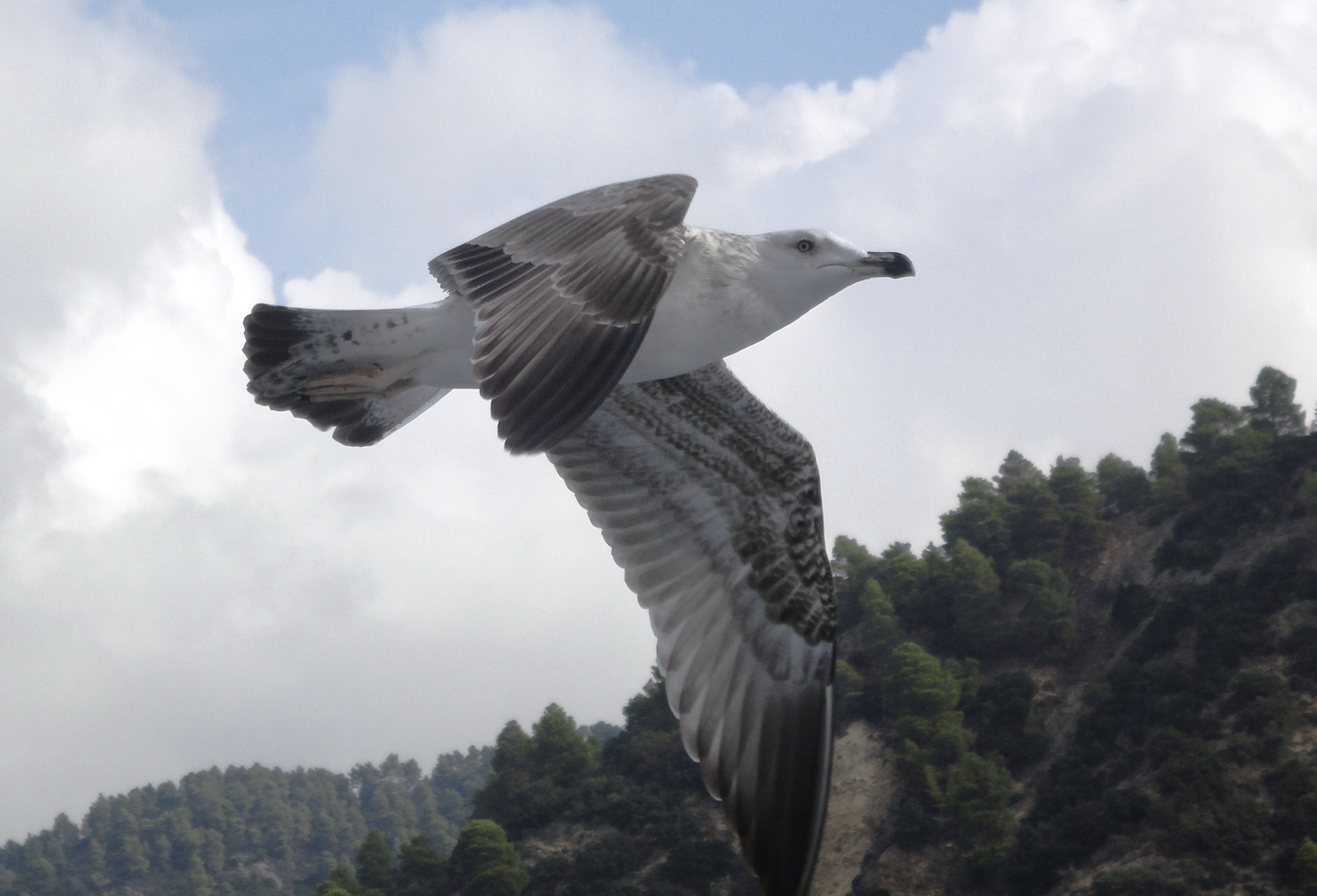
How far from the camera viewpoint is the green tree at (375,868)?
181 feet

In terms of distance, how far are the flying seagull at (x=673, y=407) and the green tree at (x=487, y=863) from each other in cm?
4514

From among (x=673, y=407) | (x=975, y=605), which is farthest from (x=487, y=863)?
(x=673, y=407)

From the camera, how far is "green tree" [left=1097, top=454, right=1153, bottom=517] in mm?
63250

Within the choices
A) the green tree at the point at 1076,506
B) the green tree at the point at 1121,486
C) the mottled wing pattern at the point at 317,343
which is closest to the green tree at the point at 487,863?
the green tree at the point at 1076,506

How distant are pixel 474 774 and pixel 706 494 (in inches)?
4895

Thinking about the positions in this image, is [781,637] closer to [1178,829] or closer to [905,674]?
[1178,829]

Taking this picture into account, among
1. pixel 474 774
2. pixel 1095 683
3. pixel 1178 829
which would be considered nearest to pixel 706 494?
pixel 1178 829

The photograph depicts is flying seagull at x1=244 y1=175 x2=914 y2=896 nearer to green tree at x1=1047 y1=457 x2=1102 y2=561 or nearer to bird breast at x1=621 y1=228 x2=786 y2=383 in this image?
bird breast at x1=621 y1=228 x2=786 y2=383

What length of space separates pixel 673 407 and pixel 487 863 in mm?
46144

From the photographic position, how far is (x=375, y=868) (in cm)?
5575

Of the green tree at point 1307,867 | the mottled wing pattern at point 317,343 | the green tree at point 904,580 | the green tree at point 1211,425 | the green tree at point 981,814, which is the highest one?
the green tree at point 1211,425

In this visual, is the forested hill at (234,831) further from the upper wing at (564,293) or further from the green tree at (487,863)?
the upper wing at (564,293)

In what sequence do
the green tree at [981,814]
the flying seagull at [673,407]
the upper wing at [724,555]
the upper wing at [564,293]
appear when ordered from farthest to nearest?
the green tree at [981,814] → the upper wing at [724,555] → the flying seagull at [673,407] → the upper wing at [564,293]

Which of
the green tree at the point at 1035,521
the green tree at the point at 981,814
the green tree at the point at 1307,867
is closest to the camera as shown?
the green tree at the point at 1307,867
